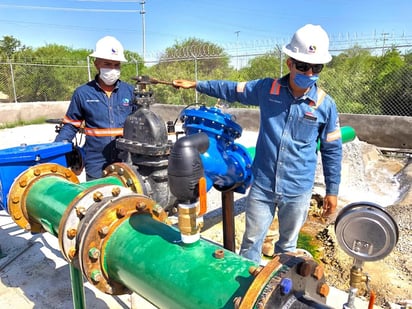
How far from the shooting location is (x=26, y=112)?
11.0m

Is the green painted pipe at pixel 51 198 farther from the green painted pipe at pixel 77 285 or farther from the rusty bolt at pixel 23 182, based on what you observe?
the green painted pipe at pixel 77 285

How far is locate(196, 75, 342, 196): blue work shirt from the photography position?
202 centimetres

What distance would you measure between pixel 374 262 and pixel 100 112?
2437 mm

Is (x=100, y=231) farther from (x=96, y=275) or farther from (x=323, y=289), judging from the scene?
(x=323, y=289)

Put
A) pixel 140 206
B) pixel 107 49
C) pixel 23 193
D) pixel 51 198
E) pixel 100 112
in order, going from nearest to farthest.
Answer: pixel 140 206 → pixel 51 198 → pixel 23 193 → pixel 107 49 → pixel 100 112

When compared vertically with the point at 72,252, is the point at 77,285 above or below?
below

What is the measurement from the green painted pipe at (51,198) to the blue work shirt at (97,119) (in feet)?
2.78

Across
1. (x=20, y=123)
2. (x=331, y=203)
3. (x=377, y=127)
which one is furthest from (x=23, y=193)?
(x=20, y=123)

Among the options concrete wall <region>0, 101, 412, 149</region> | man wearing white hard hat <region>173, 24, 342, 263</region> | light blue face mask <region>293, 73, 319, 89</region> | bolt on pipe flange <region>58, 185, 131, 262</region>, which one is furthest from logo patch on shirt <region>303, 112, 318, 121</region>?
concrete wall <region>0, 101, 412, 149</region>

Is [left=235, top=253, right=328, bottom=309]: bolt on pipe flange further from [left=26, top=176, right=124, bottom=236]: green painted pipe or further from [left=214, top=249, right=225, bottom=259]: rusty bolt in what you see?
[left=26, top=176, right=124, bottom=236]: green painted pipe

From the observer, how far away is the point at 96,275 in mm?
1219

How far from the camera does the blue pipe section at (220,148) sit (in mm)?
2076

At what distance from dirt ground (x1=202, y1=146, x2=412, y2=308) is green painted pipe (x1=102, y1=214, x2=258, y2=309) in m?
1.56

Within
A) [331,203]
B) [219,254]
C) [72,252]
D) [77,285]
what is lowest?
[77,285]
